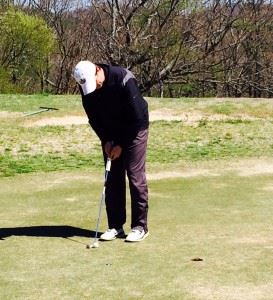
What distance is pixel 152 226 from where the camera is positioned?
5.62 metres

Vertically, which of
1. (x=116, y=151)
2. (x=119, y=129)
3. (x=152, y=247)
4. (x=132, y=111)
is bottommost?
(x=152, y=247)

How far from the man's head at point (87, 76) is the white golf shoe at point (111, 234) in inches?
44.0

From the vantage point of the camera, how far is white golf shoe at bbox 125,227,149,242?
507 centimetres

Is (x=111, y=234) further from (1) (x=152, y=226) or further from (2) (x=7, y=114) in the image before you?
(2) (x=7, y=114)

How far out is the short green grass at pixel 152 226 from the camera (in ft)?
13.1

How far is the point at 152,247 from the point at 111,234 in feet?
1.45

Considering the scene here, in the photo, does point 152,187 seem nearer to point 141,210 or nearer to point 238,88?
point 141,210

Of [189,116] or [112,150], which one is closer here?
[112,150]

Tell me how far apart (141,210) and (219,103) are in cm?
1264

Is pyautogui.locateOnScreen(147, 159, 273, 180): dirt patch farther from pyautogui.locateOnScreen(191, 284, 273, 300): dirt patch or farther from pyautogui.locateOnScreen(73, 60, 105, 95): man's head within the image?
pyautogui.locateOnScreen(191, 284, 273, 300): dirt patch

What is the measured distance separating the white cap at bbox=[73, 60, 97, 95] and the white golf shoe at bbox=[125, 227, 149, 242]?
3.74ft

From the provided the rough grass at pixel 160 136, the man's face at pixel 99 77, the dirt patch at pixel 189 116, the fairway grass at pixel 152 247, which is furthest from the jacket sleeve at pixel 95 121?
the dirt patch at pixel 189 116

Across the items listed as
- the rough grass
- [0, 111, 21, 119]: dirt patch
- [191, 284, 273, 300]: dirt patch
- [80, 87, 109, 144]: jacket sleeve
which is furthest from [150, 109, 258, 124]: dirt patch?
[191, 284, 273, 300]: dirt patch

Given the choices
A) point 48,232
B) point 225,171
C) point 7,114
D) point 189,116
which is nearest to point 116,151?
point 48,232
